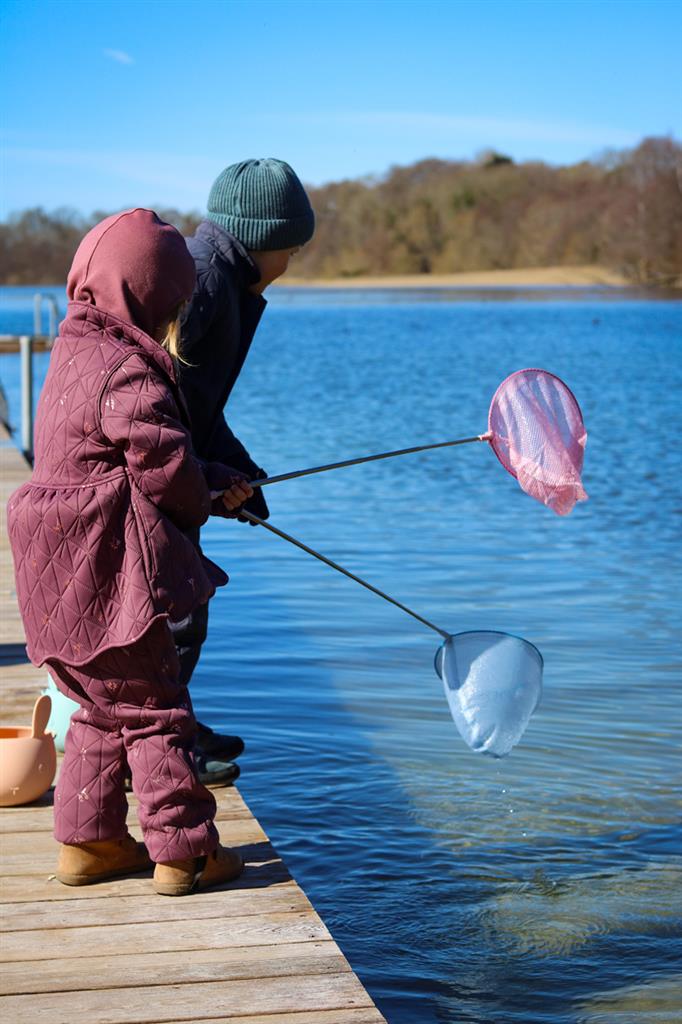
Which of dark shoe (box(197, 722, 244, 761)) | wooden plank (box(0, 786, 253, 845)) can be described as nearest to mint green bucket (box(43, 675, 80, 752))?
wooden plank (box(0, 786, 253, 845))

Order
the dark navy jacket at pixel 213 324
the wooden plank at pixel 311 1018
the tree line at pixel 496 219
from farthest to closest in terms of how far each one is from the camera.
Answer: the tree line at pixel 496 219
the dark navy jacket at pixel 213 324
the wooden plank at pixel 311 1018

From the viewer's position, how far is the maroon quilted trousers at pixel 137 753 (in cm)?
293

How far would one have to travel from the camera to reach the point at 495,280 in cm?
12688

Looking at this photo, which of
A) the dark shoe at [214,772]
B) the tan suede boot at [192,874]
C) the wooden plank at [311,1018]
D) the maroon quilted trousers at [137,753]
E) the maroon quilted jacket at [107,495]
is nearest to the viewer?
the wooden plank at [311,1018]

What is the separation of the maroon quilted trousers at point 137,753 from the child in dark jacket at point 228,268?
426 mm

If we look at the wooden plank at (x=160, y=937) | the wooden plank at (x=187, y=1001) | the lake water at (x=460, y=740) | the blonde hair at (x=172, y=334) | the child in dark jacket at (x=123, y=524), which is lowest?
the lake water at (x=460, y=740)

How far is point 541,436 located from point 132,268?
3.95 ft

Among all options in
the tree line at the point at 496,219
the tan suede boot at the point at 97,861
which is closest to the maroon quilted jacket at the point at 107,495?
the tan suede boot at the point at 97,861

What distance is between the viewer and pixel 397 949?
384 centimetres

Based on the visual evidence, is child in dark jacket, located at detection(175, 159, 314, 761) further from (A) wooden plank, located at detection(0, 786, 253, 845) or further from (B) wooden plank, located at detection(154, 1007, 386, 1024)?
(B) wooden plank, located at detection(154, 1007, 386, 1024)

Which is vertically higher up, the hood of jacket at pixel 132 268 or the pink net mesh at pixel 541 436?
the hood of jacket at pixel 132 268

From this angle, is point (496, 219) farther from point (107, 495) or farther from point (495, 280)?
point (107, 495)

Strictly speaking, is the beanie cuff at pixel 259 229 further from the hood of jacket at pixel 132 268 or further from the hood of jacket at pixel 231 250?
the hood of jacket at pixel 132 268

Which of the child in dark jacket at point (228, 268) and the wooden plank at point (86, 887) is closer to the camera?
the wooden plank at point (86, 887)
